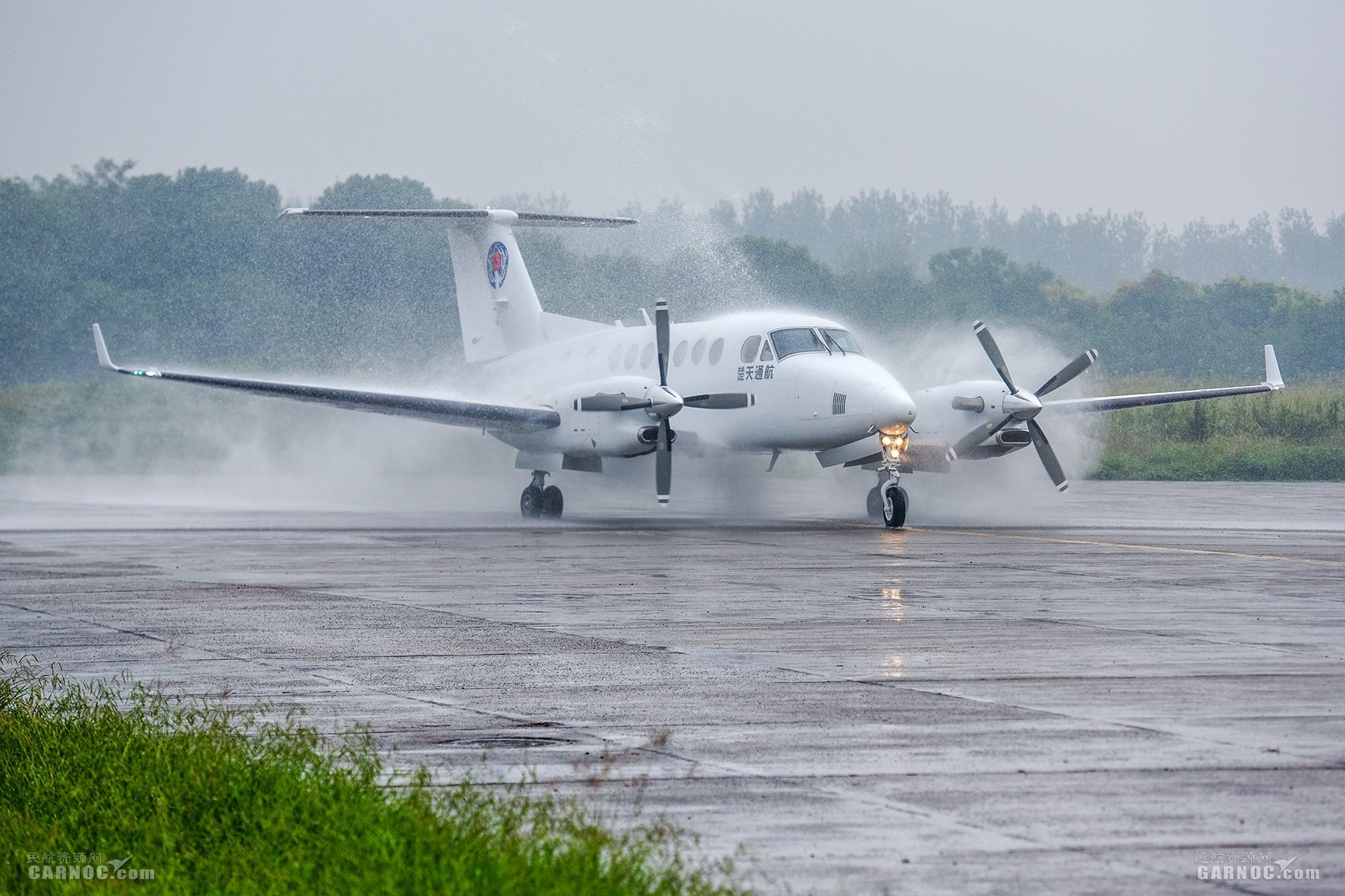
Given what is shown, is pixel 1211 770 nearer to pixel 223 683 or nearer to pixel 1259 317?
pixel 223 683

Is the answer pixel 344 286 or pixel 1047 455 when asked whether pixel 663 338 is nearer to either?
pixel 1047 455

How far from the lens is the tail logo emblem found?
110ft

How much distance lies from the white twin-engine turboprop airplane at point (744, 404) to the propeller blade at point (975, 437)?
22 millimetres

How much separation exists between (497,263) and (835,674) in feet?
82.1

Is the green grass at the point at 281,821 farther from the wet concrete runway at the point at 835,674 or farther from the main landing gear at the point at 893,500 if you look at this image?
the main landing gear at the point at 893,500

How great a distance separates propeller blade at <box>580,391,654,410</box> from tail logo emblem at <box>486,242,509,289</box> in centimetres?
708

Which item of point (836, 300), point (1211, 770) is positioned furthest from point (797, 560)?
point (836, 300)

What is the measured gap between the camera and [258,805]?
6.01 metres

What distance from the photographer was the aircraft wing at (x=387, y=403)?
89.5 ft

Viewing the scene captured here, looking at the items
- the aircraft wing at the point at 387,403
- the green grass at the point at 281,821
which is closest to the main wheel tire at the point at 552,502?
the aircraft wing at the point at 387,403

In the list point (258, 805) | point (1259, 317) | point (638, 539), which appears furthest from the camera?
point (1259, 317)

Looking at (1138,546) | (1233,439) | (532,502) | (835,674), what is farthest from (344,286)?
(835,674)

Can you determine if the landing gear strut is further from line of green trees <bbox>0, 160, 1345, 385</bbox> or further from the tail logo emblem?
line of green trees <bbox>0, 160, 1345, 385</bbox>

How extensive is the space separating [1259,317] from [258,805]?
3673 inches
